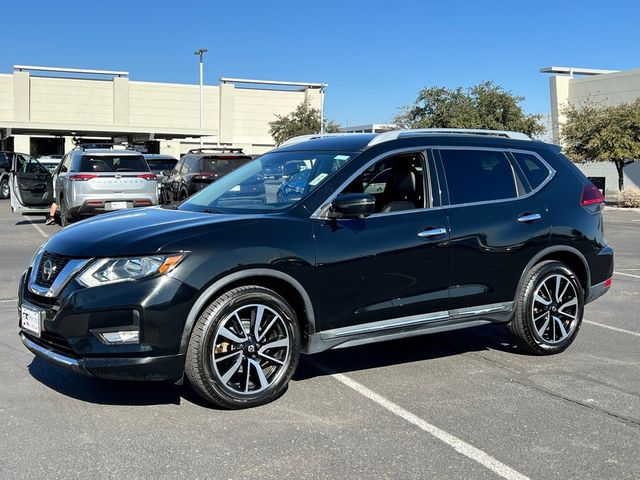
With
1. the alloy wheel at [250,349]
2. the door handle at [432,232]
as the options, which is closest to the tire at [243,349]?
the alloy wheel at [250,349]

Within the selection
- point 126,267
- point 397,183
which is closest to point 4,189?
point 397,183

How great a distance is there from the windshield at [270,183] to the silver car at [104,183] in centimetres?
896

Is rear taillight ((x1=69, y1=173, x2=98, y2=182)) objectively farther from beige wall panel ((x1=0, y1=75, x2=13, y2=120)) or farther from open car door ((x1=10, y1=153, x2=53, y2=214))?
beige wall panel ((x1=0, y1=75, x2=13, y2=120))

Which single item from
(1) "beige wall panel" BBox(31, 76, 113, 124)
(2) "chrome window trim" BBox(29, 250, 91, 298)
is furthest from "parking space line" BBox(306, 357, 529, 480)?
(1) "beige wall panel" BBox(31, 76, 113, 124)

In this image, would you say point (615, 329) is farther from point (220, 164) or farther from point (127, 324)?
point (220, 164)

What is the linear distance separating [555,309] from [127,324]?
12.0 ft

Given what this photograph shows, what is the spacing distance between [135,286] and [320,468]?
1.51 metres

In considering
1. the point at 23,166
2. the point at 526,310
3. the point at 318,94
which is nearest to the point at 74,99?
the point at 318,94

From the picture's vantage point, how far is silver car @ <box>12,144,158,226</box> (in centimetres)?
1420

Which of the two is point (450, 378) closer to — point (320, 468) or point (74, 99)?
point (320, 468)

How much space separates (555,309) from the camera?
595cm

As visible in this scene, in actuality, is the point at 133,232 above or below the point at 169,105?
below

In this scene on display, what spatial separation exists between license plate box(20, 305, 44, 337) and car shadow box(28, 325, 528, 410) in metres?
0.55

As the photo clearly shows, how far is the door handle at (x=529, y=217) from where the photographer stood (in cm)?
565
